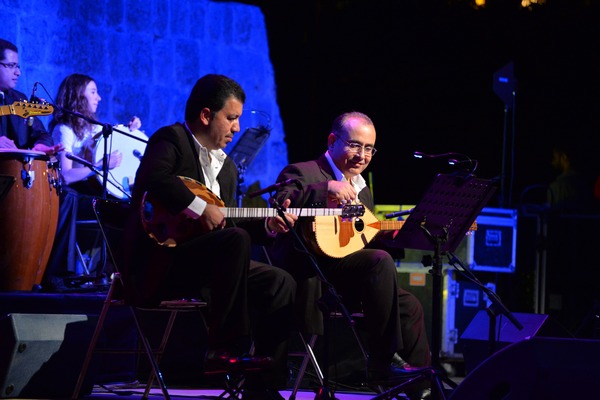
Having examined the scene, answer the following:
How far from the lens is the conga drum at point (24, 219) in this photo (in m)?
5.62

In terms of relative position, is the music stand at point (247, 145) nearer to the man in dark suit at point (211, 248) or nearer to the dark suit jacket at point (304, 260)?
the dark suit jacket at point (304, 260)

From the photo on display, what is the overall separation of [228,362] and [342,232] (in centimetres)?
109

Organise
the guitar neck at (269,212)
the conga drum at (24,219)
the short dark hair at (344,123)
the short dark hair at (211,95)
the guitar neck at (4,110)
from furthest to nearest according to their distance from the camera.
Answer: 1. the guitar neck at (4,110)
2. the conga drum at (24,219)
3. the short dark hair at (344,123)
4. the short dark hair at (211,95)
5. the guitar neck at (269,212)

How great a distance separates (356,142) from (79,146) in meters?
2.73

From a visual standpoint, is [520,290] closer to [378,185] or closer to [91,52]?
[378,185]

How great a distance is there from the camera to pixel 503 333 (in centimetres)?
516

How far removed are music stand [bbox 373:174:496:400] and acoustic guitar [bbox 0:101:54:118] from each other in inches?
114

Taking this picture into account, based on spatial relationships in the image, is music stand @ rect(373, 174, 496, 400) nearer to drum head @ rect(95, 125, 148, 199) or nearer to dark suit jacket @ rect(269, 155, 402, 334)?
dark suit jacket @ rect(269, 155, 402, 334)

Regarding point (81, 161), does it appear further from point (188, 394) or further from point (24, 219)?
point (188, 394)

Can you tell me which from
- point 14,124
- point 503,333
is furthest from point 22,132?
point 503,333

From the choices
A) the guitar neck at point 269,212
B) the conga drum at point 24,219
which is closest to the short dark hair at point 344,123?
the guitar neck at point 269,212

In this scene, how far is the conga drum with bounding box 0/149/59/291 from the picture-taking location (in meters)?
5.62

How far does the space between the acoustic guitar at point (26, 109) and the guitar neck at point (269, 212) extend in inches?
90.2

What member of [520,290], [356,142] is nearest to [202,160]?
[356,142]
